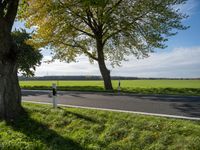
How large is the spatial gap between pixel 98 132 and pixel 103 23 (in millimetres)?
16440

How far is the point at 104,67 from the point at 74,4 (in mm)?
6582

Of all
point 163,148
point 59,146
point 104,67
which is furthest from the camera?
point 104,67

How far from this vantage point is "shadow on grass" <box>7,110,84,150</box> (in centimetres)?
759

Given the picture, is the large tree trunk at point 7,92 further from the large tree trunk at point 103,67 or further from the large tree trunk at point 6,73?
the large tree trunk at point 103,67

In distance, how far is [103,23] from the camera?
2345 cm

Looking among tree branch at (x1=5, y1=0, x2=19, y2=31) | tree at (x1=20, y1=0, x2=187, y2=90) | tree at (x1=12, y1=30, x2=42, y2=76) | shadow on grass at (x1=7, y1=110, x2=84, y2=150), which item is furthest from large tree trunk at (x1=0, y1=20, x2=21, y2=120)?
tree at (x1=12, y1=30, x2=42, y2=76)

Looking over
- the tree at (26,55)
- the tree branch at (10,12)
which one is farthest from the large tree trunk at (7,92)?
the tree at (26,55)

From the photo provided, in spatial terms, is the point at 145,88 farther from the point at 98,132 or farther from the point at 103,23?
the point at 98,132

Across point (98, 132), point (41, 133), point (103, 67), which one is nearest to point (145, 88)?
point (103, 67)

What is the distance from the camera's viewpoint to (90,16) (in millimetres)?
24422

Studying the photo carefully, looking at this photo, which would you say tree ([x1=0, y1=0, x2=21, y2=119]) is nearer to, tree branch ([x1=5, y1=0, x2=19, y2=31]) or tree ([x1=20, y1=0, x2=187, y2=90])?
tree branch ([x1=5, y1=0, x2=19, y2=31])

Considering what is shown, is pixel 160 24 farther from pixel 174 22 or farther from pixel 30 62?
pixel 30 62

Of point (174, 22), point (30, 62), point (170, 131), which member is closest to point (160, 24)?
point (174, 22)

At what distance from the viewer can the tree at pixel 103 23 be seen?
22.0 metres
